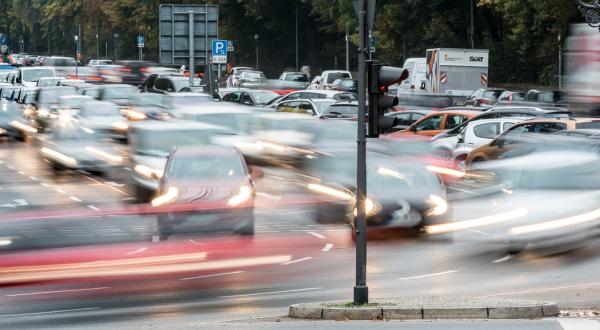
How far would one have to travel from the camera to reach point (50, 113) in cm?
3741

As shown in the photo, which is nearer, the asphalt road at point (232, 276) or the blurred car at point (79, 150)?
the asphalt road at point (232, 276)

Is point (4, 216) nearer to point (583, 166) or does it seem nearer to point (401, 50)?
point (583, 166)

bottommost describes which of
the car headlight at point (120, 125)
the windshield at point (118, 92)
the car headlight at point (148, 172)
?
the car headlight at point (148, 172)

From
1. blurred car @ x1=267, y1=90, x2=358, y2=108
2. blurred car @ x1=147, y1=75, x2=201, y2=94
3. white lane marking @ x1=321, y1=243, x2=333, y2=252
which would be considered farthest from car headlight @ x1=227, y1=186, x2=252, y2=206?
blurred car @ x1=147, y1=75, x2=201, y2=94

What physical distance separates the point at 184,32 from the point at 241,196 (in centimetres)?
2748

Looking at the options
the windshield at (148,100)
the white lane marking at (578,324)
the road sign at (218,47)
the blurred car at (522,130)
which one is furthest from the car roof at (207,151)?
the road sign at (218,47)

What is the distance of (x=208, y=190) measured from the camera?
19328 millimetres

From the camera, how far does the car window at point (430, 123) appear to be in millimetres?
33406

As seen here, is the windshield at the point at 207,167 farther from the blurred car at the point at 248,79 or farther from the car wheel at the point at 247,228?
the blurred car at the point at 248,79

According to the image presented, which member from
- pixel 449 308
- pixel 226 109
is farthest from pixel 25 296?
pixel 226 109

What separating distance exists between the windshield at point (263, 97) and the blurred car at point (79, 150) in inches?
506

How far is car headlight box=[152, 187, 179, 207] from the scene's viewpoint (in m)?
19.2

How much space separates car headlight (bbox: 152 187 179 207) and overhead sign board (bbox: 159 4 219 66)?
86.7ft

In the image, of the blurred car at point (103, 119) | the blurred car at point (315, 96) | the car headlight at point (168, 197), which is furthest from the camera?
the blurred car at point (315, 96)
